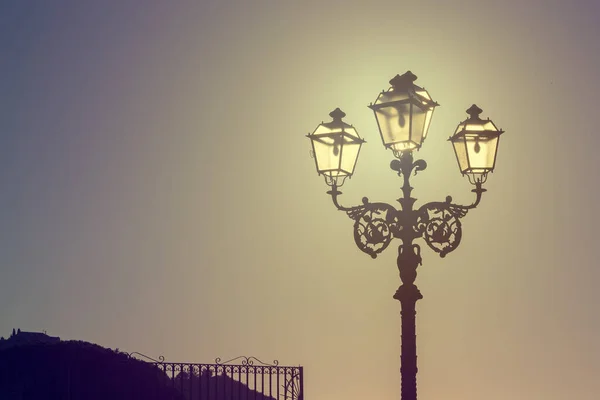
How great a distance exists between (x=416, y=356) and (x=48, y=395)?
10533 mm

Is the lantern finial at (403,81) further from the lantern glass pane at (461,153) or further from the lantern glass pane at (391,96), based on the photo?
the lantern glass pane at (461,153)

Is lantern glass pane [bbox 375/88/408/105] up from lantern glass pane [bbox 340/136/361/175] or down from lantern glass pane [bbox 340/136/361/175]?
up

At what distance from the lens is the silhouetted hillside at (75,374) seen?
17.8m

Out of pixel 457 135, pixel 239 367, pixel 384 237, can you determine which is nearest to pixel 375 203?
pixel 384 237

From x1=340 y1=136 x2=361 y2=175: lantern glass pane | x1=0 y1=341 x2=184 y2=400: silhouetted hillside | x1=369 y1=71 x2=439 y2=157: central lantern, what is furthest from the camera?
x1=0 y1=341 x2=184 y2=400: silhouetted hillside

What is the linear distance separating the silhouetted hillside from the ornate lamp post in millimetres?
8997

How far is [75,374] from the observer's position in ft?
58.3

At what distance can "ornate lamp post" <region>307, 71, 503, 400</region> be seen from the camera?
10.1 metres

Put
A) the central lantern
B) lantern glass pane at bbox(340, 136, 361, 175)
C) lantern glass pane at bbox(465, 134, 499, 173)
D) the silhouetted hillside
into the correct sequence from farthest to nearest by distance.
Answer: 1. the silhouetted hillside
2. lantern glass pane at bbox(340, 136, 361, 175)
3. lantern glass pane at bbox(465, 134, 499, 173)
4. the central lantern

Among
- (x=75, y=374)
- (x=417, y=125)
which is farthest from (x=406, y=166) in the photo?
(x=75, y=374)

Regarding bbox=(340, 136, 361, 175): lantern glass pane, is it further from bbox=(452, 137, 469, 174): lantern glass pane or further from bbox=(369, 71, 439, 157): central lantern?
bbox=(452, 137, 469, 174): lantern glass pane

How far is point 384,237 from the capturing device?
10.4 m

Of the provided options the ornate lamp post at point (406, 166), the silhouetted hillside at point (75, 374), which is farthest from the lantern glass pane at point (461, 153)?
the silhouetted hillside at point (75, 374)

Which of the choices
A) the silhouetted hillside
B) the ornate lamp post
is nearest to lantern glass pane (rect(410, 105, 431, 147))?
the ornate lamp post
